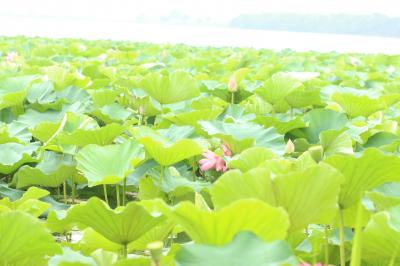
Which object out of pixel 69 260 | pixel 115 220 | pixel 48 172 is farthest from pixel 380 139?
pixel 69 260

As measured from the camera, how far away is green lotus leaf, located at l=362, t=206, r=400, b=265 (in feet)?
2.38

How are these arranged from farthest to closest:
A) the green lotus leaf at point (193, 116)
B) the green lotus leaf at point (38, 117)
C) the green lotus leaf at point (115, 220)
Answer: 1. the green lotus leaf at point (38, 117)
2. the green lotus leaf at point (193, 116)
3. the green lotus leaf at point (115, 220)

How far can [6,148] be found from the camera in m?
1.44

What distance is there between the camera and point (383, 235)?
0.75 meters

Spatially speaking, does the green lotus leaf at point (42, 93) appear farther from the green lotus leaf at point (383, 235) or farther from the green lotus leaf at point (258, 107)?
the green lotus leaf at point (383, 235)

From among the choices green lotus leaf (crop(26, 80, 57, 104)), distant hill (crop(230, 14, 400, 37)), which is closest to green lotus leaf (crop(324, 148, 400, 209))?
green lotus leaf (crop(26, 80, 57, 104))

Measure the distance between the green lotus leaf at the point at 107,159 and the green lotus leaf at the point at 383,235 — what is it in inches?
20.2

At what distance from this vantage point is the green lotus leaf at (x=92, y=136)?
1379mm

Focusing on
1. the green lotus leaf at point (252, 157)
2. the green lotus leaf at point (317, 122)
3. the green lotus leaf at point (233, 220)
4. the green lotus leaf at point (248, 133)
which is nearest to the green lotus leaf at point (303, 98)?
the green lotus leaf at point (317, 122)

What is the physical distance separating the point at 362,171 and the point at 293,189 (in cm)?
14

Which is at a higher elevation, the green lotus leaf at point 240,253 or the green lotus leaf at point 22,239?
the green lotus leaf at point 240,253

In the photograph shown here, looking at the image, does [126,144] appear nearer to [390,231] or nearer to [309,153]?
[309,153]

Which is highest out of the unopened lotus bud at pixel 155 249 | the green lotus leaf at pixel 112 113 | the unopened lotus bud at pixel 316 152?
the unopened lotus bud at pixel 316 152

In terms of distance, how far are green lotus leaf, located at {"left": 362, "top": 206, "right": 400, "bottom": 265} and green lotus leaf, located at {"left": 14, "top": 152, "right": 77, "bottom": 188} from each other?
0.80m
